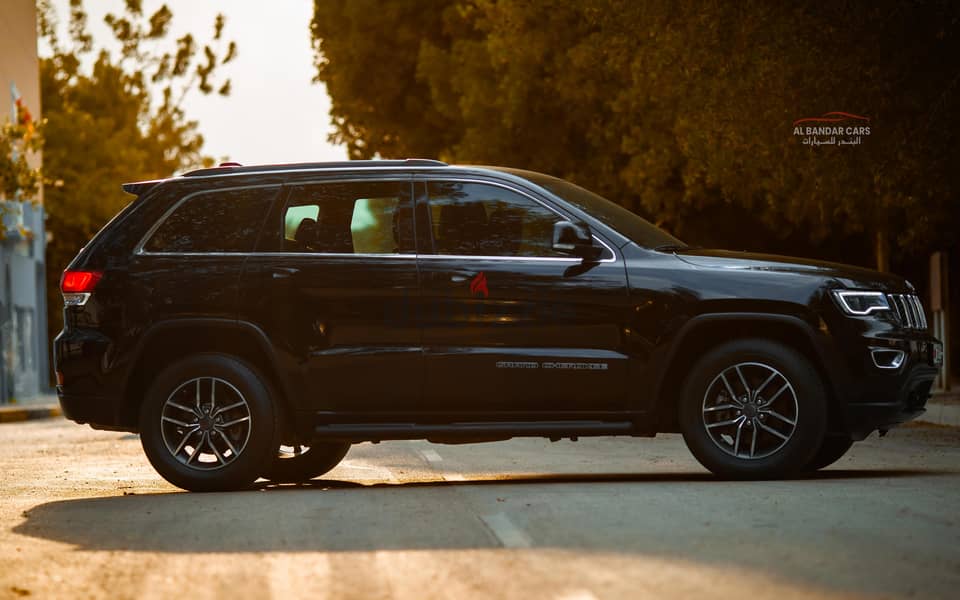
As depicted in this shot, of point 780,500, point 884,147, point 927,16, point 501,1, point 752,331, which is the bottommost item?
point 780,500

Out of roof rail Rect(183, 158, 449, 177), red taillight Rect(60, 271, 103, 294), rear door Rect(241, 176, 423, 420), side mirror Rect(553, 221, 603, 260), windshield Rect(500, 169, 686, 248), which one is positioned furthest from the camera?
red taillight Rect(60, 271, 103, 294)

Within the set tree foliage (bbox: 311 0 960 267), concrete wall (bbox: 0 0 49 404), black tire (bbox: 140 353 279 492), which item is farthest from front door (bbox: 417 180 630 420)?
concrete wall (bbox: 0 0 49 404)

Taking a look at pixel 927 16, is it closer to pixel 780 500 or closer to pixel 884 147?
pixel 884 147

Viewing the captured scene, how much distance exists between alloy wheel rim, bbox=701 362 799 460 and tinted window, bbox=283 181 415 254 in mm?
2049

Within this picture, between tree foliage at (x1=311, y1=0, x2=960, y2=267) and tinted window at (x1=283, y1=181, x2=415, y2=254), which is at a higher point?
tree foliage at (x1=311, y1=0, x2=960, y2=267)

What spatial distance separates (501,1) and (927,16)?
11.5m

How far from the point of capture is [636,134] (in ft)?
87.5

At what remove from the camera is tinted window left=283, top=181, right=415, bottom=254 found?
1027cm

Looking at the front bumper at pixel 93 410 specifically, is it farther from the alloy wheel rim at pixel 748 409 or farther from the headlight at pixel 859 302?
the headlight at pixel 859 302

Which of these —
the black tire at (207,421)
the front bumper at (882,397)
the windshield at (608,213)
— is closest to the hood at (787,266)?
the windshield at (608,213)

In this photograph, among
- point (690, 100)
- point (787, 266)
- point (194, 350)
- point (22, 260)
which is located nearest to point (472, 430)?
point (194, 350)

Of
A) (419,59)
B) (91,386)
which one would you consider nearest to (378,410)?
(91,386)

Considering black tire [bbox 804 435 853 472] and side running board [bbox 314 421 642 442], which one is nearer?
side running board [bbox 314 421 642 442]

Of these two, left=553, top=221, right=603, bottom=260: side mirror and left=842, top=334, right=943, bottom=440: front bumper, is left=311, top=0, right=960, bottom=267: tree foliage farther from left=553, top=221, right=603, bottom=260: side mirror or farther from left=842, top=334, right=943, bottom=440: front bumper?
left=553, top=221, right=603, bottom=260: side mirror
